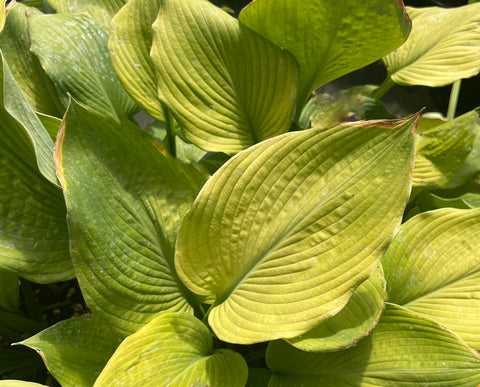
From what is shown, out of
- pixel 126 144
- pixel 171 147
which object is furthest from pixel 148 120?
pixel 126 144

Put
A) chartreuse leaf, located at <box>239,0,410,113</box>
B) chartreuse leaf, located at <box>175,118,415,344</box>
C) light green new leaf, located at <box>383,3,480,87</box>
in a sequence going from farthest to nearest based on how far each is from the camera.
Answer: light green new leaf, located at <box>383,3,480,87</box> < chartreuse leaf, located at <box>239,0,410,113</box> < chartreuse leaf, located at <box>175,118,415,344</box>

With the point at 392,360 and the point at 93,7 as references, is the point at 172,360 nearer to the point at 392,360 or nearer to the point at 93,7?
the point at 392,360

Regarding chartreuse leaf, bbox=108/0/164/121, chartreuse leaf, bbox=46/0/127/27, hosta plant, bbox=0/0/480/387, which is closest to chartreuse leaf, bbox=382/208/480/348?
hosta plant, bbox=0/0/480/387

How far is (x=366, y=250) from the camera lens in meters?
0.37

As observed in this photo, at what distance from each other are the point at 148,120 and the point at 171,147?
413 millimetres

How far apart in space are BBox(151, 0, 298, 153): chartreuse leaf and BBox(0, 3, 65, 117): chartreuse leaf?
0.17m

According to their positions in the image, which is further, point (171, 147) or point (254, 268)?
point (171, 147)

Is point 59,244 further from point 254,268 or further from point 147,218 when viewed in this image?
point 254,268

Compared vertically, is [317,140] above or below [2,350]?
above

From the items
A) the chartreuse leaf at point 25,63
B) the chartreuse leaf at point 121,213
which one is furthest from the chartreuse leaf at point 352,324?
the chartreuse leaf at point 25,63

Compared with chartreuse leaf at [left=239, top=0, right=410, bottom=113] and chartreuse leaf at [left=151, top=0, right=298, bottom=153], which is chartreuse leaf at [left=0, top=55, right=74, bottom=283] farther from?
chartreuse leaf at [left=239, top=0, right=410, bottom=113]

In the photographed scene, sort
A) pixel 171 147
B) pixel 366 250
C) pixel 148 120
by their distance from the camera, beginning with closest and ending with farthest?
pixel 366 250 < pixel 171 147 < pixel 148 120

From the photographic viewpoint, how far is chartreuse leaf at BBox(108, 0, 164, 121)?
1.74 feet

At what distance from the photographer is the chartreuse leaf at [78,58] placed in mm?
527
